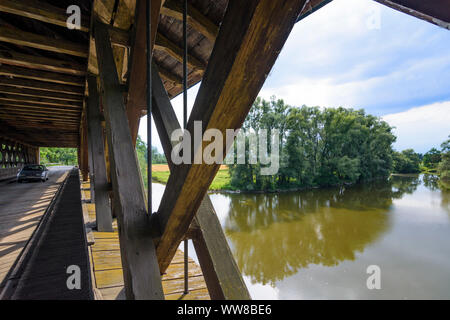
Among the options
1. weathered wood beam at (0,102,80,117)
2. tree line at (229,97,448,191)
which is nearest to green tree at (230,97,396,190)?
tree line at (229,97,448,191)

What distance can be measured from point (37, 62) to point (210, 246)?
344cm

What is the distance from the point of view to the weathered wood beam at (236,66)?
520 millimetres

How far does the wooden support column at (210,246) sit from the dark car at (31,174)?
12.1m

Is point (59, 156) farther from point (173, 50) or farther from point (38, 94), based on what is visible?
point (173, 50)

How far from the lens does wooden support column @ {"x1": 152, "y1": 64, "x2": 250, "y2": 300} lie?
91 cm

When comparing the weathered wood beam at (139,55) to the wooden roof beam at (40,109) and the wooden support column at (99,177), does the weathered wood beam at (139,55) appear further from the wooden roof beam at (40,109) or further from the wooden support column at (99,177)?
the wooden roof beam at (40,109)

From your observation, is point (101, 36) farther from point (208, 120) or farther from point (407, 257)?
point (407, 257)

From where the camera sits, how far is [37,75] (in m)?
3.30

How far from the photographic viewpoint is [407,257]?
420 inches

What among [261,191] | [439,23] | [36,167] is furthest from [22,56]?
[261,191]

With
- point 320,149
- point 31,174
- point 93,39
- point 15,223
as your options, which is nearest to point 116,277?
point 93,39

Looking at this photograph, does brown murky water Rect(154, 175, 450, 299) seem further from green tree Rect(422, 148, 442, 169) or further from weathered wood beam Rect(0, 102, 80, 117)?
weathered wood beam Rect(0, 102, 80, 117)

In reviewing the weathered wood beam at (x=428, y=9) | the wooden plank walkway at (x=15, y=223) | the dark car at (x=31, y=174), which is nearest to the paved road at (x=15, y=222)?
the wooden plank walkway at (x=15, y=223)
